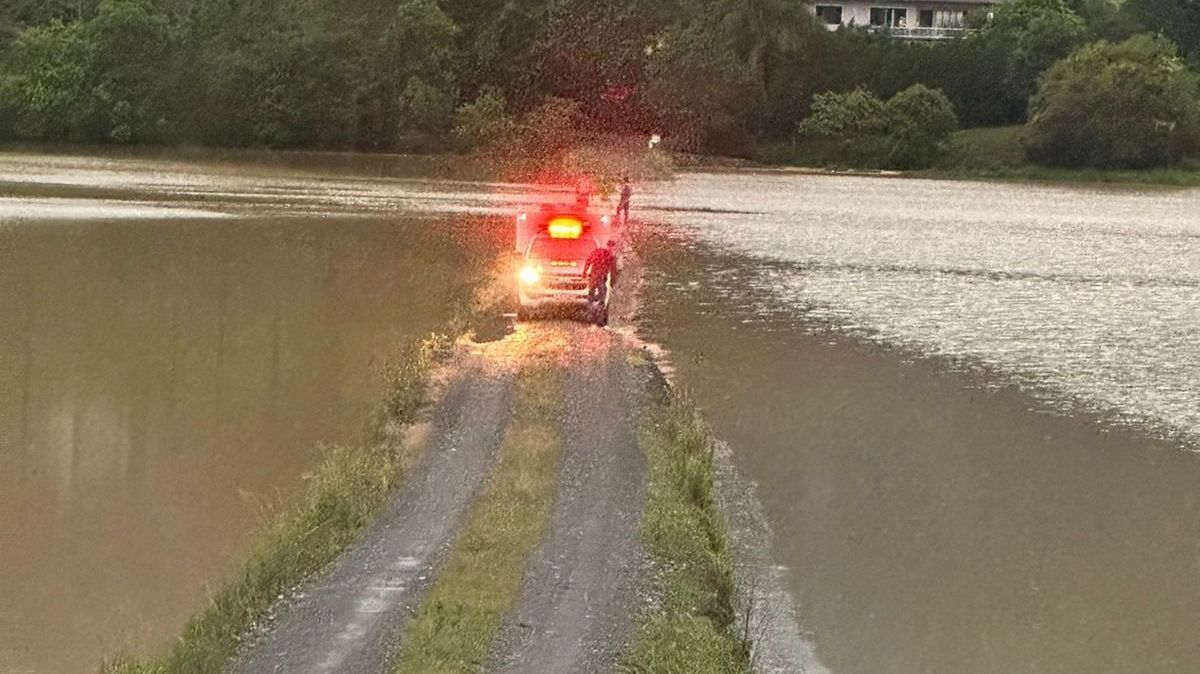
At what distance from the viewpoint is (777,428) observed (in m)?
18.3

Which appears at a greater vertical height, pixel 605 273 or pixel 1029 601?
pixel 605 273

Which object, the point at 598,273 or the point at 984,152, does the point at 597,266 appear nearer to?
the point at 598,273

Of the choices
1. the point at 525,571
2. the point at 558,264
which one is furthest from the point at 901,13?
the point at 525,571

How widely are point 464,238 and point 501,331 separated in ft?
57.3

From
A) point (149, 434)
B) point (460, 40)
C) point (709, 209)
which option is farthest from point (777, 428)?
point (460, 40)

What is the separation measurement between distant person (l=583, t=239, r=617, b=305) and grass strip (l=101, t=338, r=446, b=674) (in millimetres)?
6107

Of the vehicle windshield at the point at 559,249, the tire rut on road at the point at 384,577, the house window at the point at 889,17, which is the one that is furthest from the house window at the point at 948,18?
the tire rut on road at the point at 384,577

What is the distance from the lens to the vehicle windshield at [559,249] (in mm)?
22422

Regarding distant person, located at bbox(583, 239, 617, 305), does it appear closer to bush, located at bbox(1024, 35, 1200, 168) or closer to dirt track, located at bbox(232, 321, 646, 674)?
dirt track, located at bbox(232, 321, 646, 674)

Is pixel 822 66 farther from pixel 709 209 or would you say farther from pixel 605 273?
pixel 605 273

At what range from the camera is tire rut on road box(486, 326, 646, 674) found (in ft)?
30.1

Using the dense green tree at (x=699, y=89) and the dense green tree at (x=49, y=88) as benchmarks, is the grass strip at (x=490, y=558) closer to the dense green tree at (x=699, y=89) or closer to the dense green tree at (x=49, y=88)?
the dense green tree at (x=699, y=89)

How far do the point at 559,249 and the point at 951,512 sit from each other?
364 inches

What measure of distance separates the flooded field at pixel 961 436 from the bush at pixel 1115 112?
1796 inches
